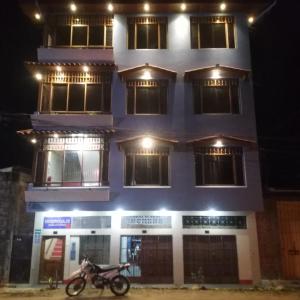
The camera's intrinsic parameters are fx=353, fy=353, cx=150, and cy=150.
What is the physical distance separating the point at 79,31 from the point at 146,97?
5.42 meters

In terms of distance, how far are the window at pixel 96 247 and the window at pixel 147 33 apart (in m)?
10.2

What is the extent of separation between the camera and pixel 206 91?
726 inches

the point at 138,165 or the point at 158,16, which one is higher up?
the point at 158,16

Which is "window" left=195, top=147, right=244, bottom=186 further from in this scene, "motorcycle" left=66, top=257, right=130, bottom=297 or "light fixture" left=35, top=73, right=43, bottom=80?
"light fixture" left=35, top=73, right=43, bottom=80

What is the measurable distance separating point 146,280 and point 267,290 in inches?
214

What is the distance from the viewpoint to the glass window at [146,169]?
17406mm

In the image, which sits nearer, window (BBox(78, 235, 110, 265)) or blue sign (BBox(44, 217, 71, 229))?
window (BBox(78, 235, 110, 265))

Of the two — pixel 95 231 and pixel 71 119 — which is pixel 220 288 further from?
pixel 71 119

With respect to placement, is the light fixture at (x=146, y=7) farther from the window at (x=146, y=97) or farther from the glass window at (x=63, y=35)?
the glass window at (x=63, y=35)

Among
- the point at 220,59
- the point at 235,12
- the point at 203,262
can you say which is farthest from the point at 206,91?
the point at 203,262

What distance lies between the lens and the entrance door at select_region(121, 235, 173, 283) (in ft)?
54.8

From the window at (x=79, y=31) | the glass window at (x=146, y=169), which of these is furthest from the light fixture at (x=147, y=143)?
the window at (x=79, y=31)

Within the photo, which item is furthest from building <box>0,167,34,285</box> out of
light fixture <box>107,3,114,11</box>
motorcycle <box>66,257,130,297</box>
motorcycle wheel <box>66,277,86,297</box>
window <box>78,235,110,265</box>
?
light fixture <box>107,3,114,11</box>

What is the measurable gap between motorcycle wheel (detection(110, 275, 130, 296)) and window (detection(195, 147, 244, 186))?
5884mm
